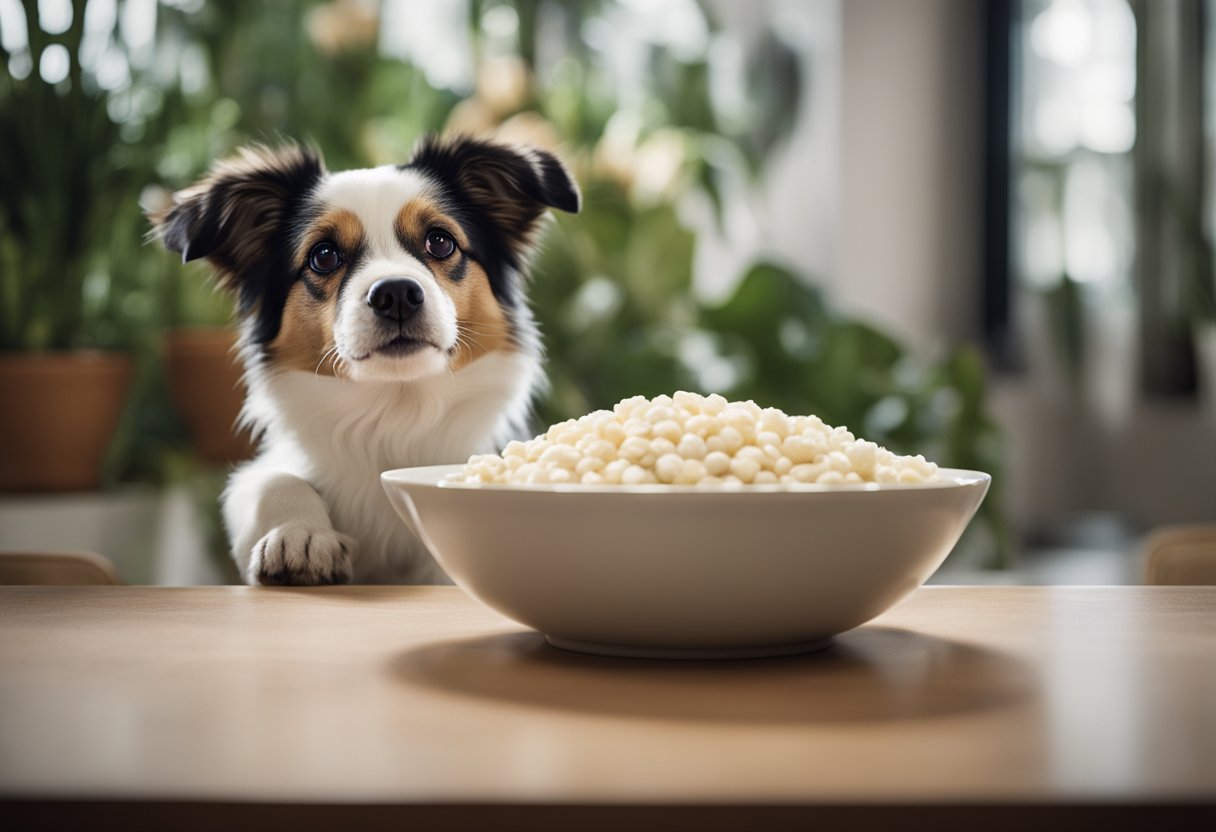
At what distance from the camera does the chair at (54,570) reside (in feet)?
4.47

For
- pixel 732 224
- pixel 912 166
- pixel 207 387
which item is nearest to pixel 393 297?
pixel 207 387

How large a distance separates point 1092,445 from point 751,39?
1933mm

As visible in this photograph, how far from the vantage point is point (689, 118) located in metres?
4.62

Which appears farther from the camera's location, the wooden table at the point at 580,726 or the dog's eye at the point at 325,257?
the dog's eye at the point at 325,257

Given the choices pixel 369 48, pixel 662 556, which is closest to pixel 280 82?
pixel 369 48

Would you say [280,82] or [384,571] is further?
[280,82]

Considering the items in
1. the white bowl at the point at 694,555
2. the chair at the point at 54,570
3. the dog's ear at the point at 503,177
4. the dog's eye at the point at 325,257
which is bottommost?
the chair at the point at 54,570

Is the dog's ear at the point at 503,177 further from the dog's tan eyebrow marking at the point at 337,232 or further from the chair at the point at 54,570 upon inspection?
the chair at the point at 54,570

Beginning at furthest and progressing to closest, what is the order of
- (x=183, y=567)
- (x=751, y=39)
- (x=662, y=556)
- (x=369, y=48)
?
(x=751, y=39) < (x=369, y=48) < (x=183, y=567) < (x=662, y=556)

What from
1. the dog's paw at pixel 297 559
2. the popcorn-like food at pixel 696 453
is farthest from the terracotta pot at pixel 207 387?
the popcorn-like food at pixel 696 453

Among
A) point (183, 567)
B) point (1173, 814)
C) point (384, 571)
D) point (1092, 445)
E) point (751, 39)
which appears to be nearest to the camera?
point (1173, 814)

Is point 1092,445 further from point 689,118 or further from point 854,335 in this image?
point 689,118

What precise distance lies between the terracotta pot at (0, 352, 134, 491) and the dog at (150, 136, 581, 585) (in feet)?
5.27

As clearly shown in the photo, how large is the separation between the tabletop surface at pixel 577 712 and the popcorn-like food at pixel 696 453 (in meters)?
0.11
